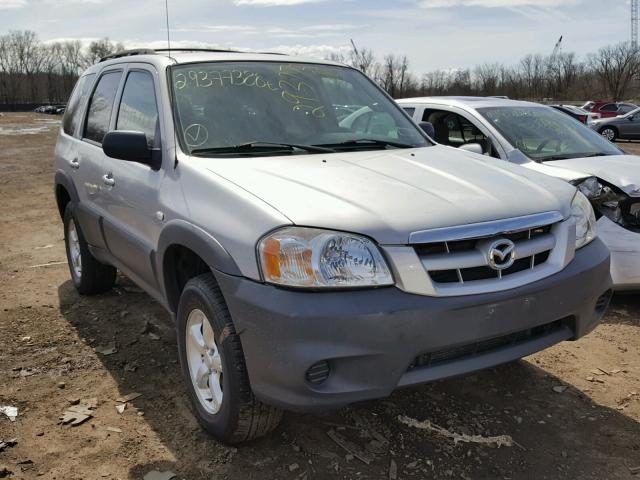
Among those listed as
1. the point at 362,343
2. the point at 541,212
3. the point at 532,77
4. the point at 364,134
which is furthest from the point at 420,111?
the point at 532,77

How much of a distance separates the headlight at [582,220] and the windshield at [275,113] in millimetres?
1061

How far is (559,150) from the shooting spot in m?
5.65

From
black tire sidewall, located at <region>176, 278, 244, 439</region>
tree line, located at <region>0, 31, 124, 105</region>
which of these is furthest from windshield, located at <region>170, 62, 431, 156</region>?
tree line, located at <region>0, 31, 124, 105</region>

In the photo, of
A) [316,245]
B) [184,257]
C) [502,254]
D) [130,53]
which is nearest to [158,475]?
[184,257]

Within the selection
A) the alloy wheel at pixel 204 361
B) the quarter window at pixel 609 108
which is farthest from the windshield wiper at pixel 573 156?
the quarter window at pixel 609 108

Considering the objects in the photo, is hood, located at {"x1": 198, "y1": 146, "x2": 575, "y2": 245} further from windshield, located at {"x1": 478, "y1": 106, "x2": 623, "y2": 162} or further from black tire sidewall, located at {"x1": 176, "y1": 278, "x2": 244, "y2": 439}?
windshield, located at {"x1": 478, "y1": 106, "x2": 623, "y2": 162}

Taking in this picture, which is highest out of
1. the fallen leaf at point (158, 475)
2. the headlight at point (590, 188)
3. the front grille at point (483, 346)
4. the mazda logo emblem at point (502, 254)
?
the mazda logo emblem at point (502, 254)

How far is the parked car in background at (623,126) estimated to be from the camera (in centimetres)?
2362

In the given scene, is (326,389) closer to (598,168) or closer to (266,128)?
(266,128)

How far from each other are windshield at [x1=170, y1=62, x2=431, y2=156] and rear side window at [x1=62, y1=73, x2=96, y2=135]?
1715mm

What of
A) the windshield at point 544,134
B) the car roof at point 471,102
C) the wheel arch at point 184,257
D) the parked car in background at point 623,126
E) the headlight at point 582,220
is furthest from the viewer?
the parked car in background at point 623,126

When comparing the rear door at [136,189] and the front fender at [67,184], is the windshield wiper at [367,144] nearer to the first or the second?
the rear door at [136,189]

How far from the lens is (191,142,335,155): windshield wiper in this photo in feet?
10.2

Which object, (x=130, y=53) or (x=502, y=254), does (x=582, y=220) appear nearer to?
(x=502, y=254)
